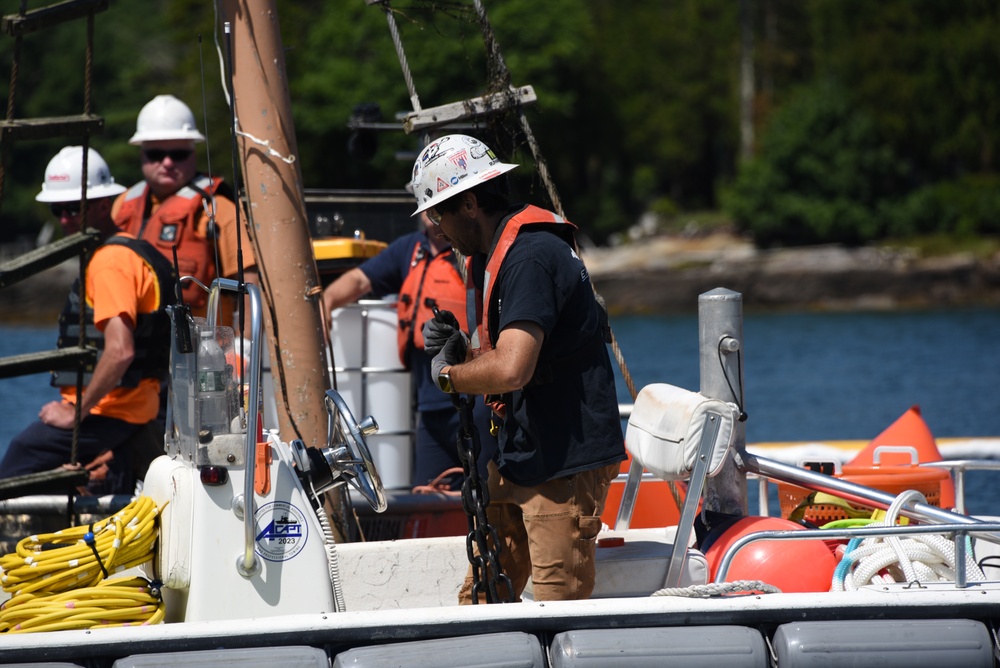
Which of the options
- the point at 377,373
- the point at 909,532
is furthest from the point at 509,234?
the point at 377,373

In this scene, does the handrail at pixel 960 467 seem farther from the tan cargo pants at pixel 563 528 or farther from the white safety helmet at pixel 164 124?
the white safety helmet at pixel 164 124

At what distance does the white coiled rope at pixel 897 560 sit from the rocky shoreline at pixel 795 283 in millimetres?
33271

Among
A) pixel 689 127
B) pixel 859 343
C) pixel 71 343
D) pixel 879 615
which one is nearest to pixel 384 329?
pixel 71 343

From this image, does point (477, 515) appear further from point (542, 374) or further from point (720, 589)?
point (720, 589)

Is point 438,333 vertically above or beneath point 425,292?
beneath

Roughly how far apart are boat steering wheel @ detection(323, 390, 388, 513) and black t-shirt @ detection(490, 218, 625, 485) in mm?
416

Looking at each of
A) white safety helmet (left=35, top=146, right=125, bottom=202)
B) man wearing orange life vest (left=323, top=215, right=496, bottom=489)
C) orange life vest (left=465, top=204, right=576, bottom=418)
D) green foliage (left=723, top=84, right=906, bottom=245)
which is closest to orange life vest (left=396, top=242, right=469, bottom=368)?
man wearing orange life vest (left=323, top=215, right=496, bottom=489)

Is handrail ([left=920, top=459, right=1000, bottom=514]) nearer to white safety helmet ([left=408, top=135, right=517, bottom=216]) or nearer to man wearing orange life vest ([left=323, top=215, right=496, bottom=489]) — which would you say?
man wearing orange life vest ([left=323, top=215, right=496, bottom=489])

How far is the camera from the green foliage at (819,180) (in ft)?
141

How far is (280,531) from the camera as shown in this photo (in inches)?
147

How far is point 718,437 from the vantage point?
3977 mm

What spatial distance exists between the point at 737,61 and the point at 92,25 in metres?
48.0

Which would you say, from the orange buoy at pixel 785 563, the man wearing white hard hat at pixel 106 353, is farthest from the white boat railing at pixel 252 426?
the orange buoy at pixel 785 563

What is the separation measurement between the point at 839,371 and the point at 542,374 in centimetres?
2038
